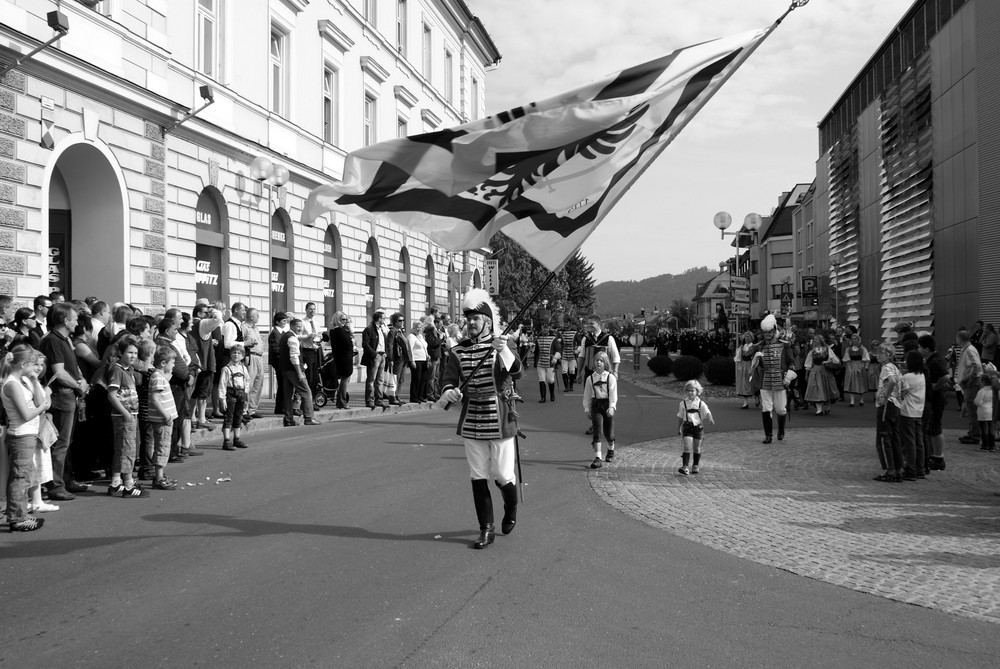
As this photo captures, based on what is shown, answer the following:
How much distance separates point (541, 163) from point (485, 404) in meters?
2.00

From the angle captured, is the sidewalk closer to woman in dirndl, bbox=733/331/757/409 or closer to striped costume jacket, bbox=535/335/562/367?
striped costume jacket, bbox=535/335/562/367

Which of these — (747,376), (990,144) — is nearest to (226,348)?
(747,376)

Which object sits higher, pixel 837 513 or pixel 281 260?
pixel 281 260

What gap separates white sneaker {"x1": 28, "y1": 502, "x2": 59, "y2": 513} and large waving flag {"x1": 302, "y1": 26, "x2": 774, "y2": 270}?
3.89 metres

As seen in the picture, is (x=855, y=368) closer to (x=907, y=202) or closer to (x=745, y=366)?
(x=745, y=366)

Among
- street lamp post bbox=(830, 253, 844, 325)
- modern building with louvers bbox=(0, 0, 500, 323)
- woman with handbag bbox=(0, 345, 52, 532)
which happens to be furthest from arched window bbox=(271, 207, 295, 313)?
street lamp post bbox=(830, 253, 844, 325)

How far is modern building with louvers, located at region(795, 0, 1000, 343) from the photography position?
18953 millimetres

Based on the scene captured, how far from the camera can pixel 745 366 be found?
1883cm

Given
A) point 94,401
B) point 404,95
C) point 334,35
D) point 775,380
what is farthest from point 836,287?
point 94,401

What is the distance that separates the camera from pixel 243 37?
2033 centimetres

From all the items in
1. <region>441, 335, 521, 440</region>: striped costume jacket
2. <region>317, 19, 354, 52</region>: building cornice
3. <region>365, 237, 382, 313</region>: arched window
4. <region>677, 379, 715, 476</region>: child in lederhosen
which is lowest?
<region>677, 379, 715, 476</region>: child in lederhosen

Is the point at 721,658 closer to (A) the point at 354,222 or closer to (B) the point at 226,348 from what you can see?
(B) the point at 226,348

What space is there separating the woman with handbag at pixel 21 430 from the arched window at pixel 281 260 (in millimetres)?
15115

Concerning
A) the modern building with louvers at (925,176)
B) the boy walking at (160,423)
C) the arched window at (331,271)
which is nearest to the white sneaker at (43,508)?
the boy walking at (160,423)
